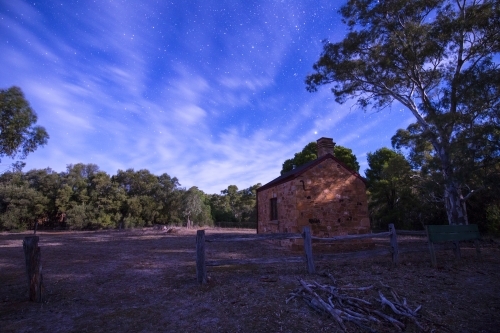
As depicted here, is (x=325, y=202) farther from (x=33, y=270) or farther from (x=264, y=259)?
(x=33, y=270)

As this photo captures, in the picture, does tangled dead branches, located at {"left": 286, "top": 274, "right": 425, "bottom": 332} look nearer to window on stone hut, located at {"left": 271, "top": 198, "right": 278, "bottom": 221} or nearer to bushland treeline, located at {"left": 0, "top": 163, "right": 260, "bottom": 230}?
window on stone hut, located at {"left": 271, "top": 198, "right": 278, "bottom": 221}

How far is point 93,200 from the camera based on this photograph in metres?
35.9

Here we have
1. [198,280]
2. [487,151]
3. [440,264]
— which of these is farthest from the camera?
[487,151]

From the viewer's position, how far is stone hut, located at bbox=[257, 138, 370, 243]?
12.5m

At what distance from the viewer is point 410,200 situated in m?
23.2

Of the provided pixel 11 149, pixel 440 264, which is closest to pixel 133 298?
pixel 440 264

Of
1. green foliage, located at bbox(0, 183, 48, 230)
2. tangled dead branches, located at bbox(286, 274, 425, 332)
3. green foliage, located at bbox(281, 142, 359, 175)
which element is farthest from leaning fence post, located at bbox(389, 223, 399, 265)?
green foliage, located at bbox(0, 183, 48, 230)

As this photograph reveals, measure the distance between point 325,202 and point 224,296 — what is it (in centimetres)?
827

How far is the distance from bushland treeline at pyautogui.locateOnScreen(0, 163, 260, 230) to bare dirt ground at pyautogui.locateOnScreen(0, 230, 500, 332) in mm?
27511

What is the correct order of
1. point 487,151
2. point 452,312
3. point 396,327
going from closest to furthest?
point 396,327, point 452,312, point 487,151

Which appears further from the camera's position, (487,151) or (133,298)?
(487,151)

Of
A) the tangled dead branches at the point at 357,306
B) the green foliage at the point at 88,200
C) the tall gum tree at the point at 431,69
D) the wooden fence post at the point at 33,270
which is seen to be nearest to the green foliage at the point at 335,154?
the tall gum tree at the point at 431,69

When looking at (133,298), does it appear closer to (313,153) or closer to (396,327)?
(396,327)

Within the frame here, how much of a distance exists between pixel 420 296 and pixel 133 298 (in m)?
6.27
